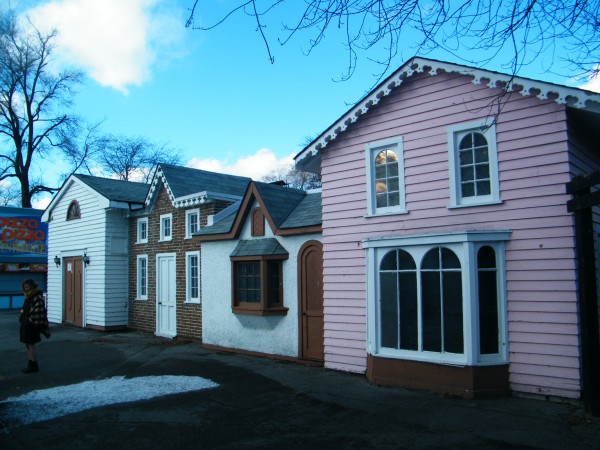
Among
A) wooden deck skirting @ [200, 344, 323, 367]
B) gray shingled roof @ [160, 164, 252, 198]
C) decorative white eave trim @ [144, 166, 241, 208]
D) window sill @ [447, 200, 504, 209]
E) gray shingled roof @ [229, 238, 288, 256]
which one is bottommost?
wooden deck skirting @ [200, 344, 323, 367]

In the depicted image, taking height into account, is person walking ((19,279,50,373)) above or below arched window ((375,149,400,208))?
below

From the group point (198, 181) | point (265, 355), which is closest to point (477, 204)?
point (265, 355)

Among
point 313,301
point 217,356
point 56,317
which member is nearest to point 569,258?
point 313,301

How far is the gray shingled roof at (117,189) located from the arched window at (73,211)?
1.14 meters

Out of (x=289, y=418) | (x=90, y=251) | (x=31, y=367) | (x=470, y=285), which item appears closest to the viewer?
(x=289, y=418)

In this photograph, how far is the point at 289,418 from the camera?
734cm

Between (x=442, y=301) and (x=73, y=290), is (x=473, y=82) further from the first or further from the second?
(x=73, y=290)

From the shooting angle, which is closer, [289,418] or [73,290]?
[289,418]

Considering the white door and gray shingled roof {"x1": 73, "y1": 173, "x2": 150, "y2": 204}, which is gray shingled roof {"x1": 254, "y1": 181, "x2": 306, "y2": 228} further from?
gray shingled roof {"x1": 73, "y1": 173, "x2": 150, "y2": 204}

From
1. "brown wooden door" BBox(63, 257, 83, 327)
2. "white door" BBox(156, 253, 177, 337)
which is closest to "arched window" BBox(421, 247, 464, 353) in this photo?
"white door" BBox(156, 253, 177, 337)

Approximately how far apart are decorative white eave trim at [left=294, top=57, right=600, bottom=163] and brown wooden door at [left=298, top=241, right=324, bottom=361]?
2.18 m

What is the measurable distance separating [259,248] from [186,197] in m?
4.40

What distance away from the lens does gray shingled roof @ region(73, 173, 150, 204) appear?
18500 millimetres

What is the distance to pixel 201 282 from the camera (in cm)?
1462
